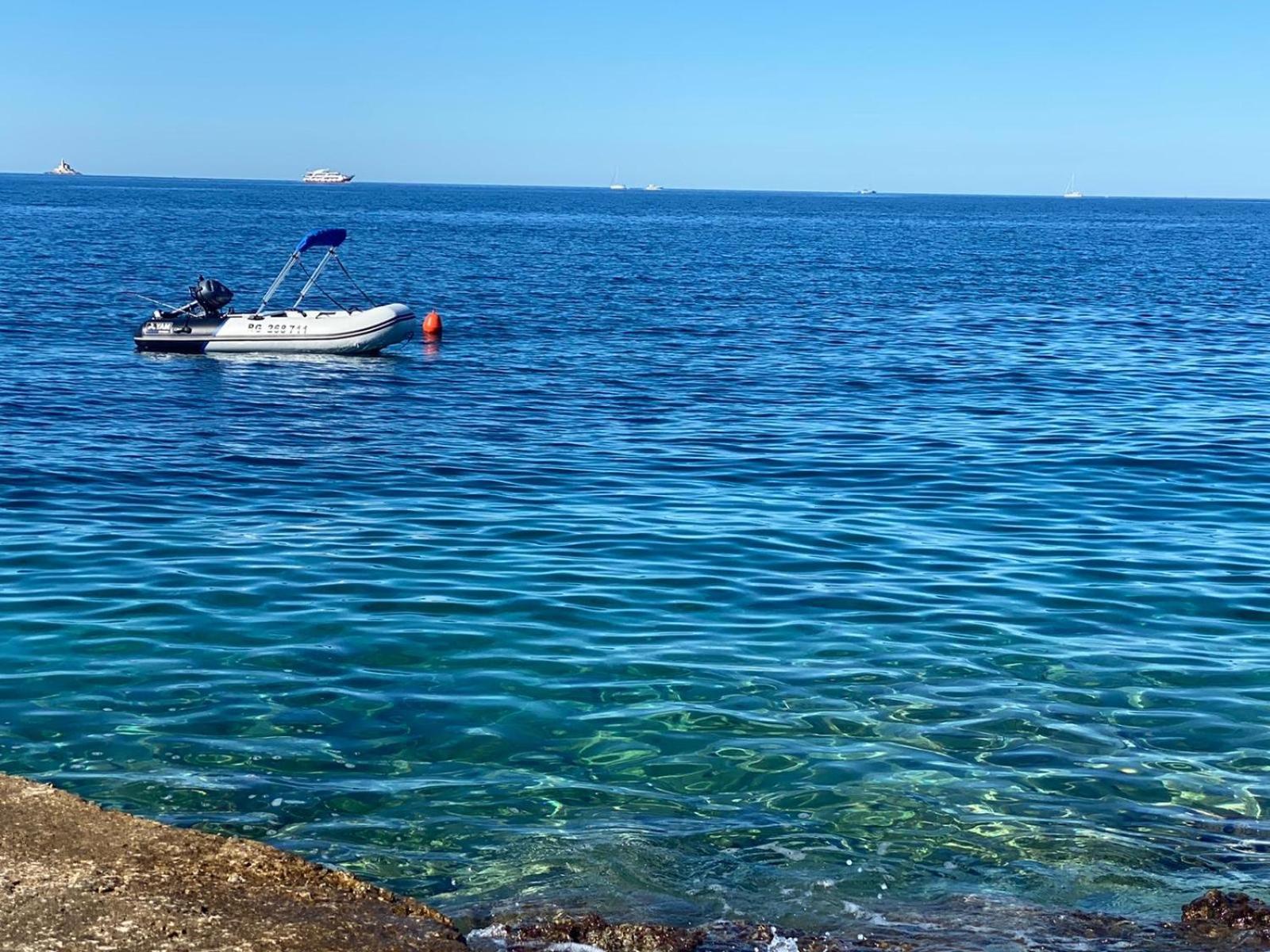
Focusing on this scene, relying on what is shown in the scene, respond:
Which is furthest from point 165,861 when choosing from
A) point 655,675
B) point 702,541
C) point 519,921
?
point 702,541

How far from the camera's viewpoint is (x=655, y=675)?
11422mm

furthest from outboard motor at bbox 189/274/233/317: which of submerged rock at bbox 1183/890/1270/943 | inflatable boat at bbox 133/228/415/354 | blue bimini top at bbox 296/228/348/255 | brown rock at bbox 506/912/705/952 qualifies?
submerged rock at bbox 1183/890/1270/943

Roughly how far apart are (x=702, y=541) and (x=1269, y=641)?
5900 millimetres

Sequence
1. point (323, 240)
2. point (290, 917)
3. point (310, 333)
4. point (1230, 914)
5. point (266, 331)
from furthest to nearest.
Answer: point (310, 333) < point (266, 331) < point (323, 240) < point (1230, 914) < point (290, 917)

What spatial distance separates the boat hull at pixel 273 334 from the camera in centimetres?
3350

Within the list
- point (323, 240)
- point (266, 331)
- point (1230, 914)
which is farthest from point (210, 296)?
point (1230, 914)

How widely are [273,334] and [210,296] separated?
1860 mm

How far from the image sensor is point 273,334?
3362cm

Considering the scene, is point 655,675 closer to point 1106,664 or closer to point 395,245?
point 1106,664

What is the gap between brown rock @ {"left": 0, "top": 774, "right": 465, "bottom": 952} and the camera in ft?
19.7

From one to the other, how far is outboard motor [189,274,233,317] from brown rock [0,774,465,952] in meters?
28.0

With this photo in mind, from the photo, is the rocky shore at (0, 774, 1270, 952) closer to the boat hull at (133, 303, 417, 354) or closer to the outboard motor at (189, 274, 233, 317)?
the boat hull at (133, 303, 417, 354)

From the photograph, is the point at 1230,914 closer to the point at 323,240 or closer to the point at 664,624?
the point at 664,624

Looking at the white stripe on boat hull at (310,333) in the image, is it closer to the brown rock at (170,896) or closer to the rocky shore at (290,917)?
the rocky shore at (290,917)
